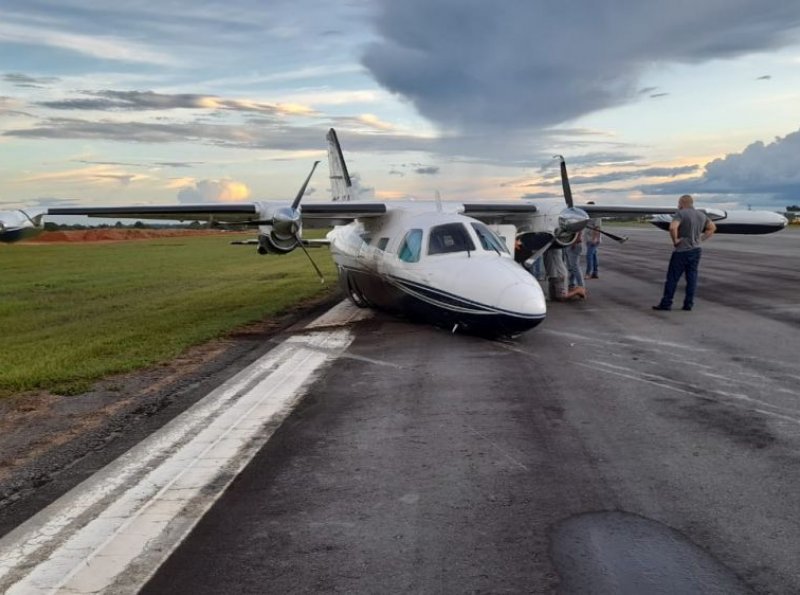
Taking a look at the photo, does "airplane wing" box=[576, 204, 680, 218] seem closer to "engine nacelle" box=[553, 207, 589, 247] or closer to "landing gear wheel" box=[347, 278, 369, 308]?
"engine nacelle" box=[553, 207, 589, 247]

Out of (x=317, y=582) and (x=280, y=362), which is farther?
(x=280, y=362)

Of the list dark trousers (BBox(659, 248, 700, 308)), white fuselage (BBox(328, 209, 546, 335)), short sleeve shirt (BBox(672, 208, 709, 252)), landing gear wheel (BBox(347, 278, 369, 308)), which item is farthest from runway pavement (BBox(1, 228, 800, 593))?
landing gear wheel (BBox(347, 278, 369, 308))

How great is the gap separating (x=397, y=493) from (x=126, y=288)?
22.7m

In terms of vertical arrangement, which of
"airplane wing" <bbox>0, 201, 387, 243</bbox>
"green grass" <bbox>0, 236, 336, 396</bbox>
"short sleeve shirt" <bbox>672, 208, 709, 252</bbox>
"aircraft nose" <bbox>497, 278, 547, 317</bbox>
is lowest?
"green grass" <bbox>0, 236, 336, 396</bbox>

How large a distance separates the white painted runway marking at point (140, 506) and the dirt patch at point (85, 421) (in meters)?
0.23

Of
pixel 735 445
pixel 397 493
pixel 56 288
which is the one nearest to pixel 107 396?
pixel 397 493

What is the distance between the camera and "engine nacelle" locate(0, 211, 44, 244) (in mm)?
13969

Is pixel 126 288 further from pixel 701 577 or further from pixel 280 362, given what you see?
pixel 701 577

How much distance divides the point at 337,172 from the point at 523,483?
21201 mm

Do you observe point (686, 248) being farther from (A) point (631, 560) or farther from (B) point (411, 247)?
(A) point (631, 560)

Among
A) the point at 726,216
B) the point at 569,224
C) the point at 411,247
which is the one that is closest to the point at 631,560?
the point at 411,247

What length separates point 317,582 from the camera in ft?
13.5

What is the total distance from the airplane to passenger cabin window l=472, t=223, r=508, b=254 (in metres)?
0.03

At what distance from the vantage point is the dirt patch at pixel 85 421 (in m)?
5.97
